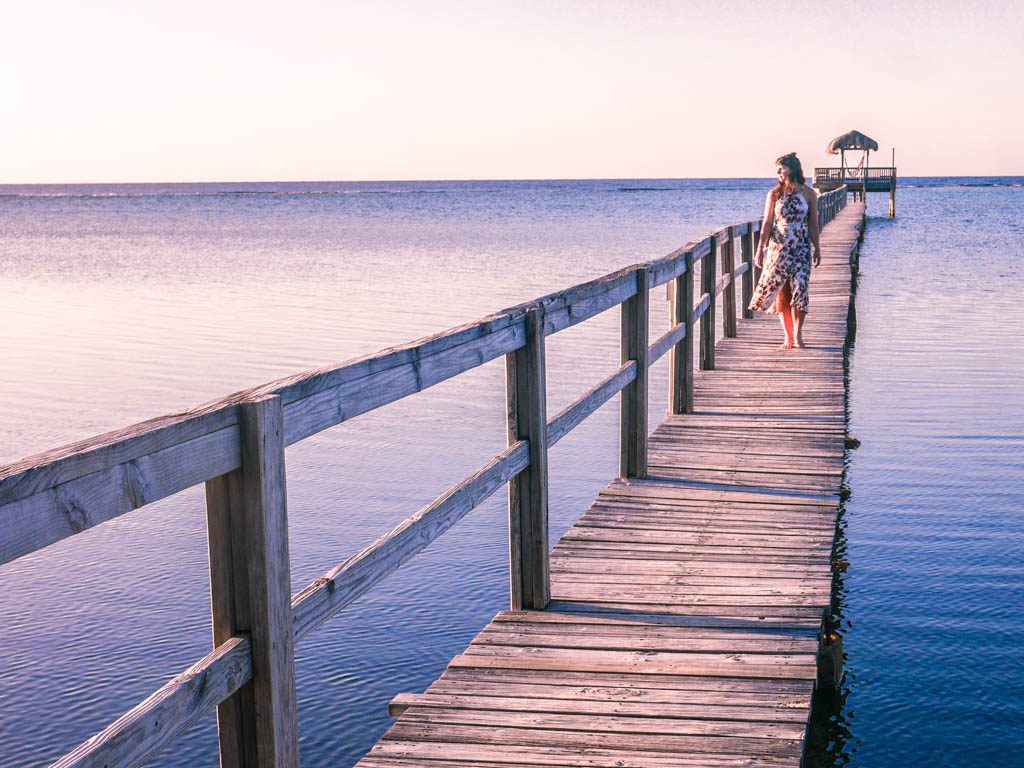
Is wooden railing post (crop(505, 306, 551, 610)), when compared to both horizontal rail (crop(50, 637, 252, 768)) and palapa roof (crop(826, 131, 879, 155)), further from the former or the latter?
palapa roof (crop(826, 131, 879, 155))

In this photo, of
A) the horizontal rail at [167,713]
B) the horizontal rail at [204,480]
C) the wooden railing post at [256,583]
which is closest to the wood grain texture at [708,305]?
the horizontal rail at [204,480]

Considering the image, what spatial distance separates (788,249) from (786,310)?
114 cm

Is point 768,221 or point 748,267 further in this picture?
point 748,267

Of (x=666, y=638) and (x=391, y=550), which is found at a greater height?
(x=391, y=550)

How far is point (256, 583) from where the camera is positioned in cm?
277

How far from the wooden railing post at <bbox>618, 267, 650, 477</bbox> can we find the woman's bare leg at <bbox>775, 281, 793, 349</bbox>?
451cm

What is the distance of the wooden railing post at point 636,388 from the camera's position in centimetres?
682

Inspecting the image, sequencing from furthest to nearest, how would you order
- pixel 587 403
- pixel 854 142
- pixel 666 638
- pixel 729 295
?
pixel 854 142, pixel 729 295, pixel 587 403, pixel 666 638

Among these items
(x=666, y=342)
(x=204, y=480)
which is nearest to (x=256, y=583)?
(x=204, y=480)

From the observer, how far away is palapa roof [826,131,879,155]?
5969 centimetres

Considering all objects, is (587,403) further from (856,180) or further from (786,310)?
(856,180)

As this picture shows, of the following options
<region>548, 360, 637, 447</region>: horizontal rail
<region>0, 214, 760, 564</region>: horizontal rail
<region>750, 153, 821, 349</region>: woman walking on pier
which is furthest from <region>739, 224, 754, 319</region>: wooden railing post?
<region>0, 214, 760, 564</region>: horizontal rail

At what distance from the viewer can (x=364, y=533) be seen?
28.0 ft

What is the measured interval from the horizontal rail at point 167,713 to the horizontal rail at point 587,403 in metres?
2.51
